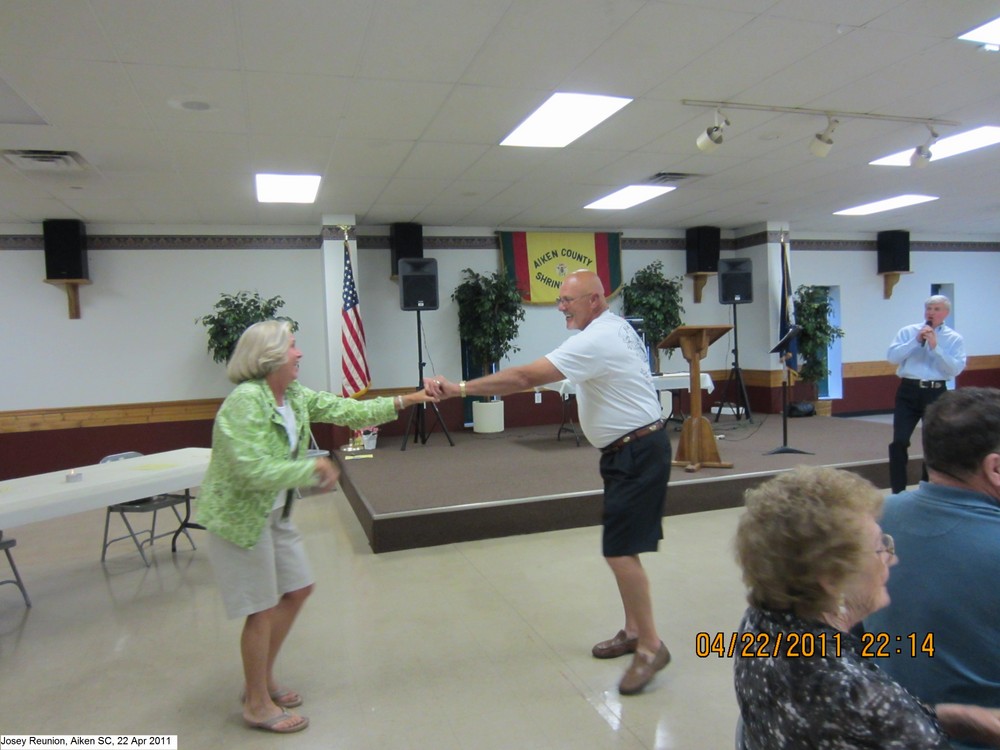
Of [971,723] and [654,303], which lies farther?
[654,303]

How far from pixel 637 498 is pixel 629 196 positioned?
17.8ft

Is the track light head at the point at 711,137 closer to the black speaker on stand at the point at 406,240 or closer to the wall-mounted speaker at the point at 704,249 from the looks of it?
the black speaker on stand at the point at 406,240

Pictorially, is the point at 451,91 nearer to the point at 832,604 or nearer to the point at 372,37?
the point at 372,37

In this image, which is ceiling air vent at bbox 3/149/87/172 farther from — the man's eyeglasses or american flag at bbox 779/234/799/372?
american flag at bbox 779/234/799/372

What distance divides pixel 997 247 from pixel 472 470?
422 inches

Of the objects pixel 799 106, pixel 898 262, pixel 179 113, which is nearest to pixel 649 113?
pixel 799 106

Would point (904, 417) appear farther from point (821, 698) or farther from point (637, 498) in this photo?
point (821, 698)

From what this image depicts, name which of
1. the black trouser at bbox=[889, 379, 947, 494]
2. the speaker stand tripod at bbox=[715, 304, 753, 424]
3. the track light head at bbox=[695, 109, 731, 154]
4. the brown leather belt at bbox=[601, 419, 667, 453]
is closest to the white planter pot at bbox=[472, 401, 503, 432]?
the speaker stand tripod at bbox=[715, 304, 753, 424]

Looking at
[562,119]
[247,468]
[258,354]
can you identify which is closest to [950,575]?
[247,468]

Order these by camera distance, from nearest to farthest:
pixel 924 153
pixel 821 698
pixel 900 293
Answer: pixel 821 698 < pixel 924 153 < pixel 900 293

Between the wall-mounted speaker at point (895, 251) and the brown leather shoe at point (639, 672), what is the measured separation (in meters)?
9.69

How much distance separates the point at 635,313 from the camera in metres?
8.78

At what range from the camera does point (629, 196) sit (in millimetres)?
7176

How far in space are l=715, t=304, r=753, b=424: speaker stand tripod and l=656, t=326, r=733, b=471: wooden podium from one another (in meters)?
3.01
